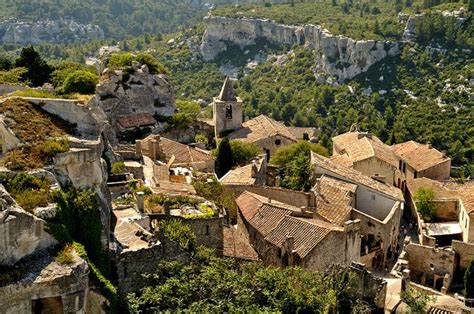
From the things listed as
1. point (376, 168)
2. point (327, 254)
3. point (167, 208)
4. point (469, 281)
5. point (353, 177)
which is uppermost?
point (167, 208)

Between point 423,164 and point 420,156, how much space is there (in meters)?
1.90

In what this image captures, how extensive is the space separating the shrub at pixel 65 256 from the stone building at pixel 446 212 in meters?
25.9

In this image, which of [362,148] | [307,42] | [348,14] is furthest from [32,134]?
[348,14]

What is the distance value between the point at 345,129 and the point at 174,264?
69.8m

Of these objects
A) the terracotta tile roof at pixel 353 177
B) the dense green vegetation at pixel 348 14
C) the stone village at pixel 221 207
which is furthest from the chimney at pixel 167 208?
the dense green vegetation at pixel 348 14

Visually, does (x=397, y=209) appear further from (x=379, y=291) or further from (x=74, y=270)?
(x=74, y=270)

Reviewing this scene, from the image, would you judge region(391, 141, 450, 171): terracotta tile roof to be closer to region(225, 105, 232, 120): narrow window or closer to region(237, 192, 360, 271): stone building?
region(225, 105, 232, 120): narrow window

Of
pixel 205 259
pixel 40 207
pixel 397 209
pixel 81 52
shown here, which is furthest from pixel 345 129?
pixel 81 52

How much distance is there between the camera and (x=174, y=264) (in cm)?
2267

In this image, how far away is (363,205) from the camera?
3909 centimetres

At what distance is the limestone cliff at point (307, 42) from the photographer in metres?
106

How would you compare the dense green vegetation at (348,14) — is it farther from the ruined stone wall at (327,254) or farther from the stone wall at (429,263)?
the ruined stone wall at (327,254)

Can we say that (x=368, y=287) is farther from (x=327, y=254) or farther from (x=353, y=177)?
(x=353, y=177)

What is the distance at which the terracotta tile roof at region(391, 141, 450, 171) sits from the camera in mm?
50938
